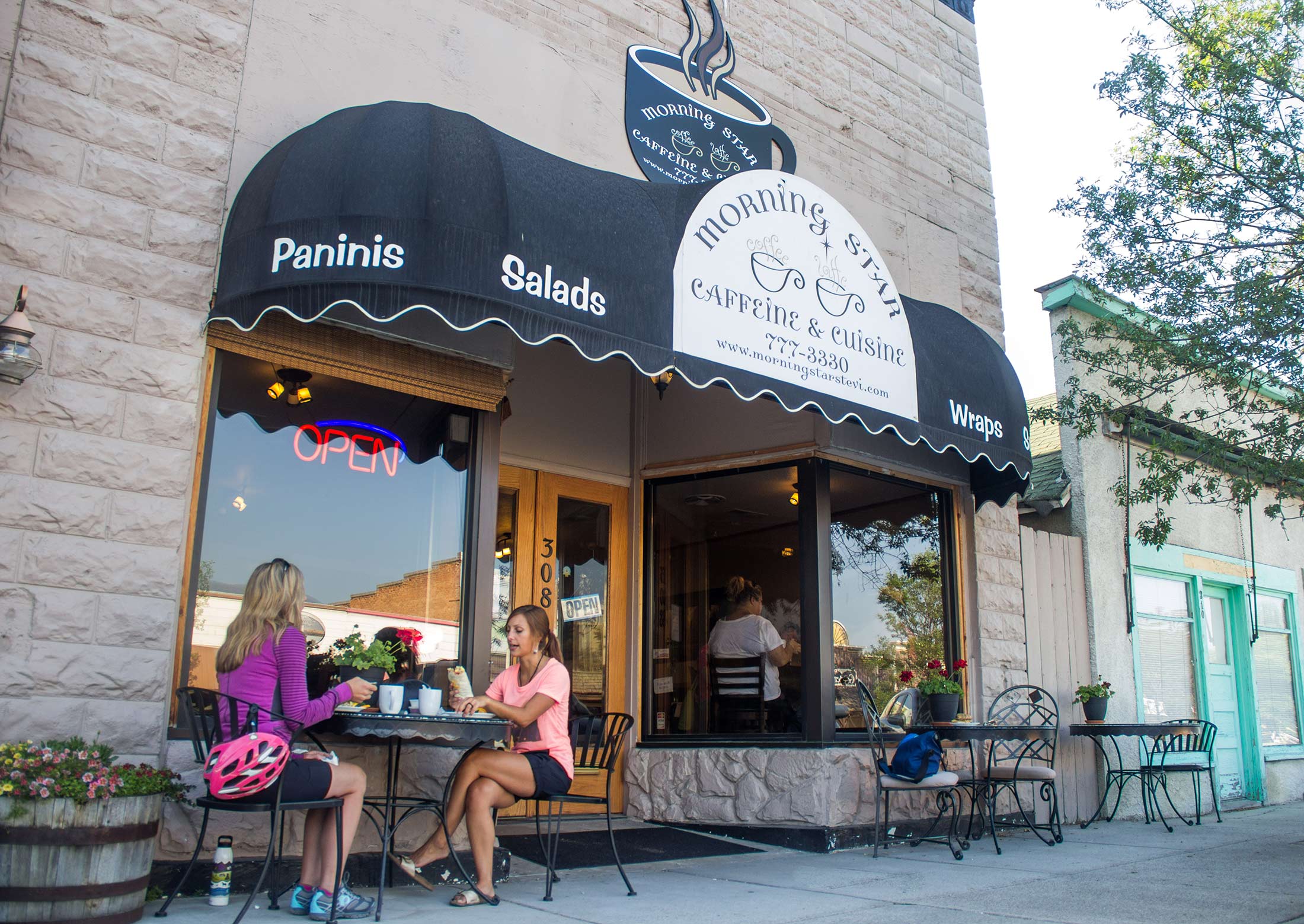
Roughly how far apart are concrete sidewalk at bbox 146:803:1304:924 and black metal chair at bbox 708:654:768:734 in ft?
3.15

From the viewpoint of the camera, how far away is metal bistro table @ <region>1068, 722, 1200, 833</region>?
28.0 feet

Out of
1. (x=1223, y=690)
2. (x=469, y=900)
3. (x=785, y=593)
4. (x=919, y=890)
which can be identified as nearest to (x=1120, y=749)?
(x=1223, y=690)

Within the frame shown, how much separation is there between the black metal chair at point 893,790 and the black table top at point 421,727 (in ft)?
9.73

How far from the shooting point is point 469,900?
15.7ft

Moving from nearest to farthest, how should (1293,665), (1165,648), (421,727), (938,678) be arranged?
1. (421,727)
2. (938,678)
3. (1165,648)
4. (1293,665)

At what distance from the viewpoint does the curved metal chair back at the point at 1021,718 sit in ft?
26.6

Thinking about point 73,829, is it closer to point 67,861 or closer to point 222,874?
point 67,861

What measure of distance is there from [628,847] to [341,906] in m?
2.62

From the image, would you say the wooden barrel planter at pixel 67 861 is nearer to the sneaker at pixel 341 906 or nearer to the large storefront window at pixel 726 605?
the sneaker at pixel 341 906

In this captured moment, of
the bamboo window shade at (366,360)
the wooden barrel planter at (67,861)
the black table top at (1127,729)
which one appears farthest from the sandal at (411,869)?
the black table top at (1127,729)

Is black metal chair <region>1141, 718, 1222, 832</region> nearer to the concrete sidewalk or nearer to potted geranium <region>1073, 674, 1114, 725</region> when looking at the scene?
potted geranium <region>1073, 674, 1114, 725</region>

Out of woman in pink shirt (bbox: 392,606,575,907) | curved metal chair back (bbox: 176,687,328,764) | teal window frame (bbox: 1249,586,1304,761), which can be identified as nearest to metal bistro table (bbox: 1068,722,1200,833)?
teal window frame (bbox: 1249,586,1304,761)

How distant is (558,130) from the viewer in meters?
6.42

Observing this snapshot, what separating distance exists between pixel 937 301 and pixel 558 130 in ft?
11.8
